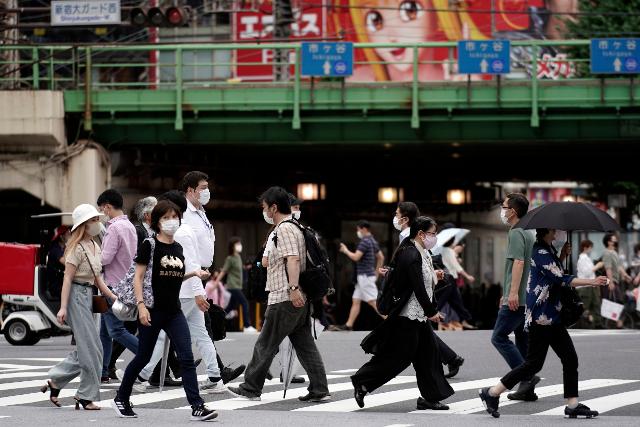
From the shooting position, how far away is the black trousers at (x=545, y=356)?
38.0 feet

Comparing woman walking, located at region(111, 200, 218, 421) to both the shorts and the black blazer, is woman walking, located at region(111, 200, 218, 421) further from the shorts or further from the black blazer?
the shorts

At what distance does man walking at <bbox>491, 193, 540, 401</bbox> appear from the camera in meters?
12.9

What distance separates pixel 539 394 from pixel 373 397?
5.05ft

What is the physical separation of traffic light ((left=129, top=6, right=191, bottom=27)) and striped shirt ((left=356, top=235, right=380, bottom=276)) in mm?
10063

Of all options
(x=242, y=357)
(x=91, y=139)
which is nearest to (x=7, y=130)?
(x=91, y=139)

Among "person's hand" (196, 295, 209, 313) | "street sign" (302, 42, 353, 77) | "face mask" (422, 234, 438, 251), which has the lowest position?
"person's hand" (196, 295, 209, 313)

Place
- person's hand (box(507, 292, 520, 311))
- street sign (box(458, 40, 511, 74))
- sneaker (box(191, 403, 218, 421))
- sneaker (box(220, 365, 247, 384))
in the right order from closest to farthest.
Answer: sneaker (box(191, 403, 218, 421)) < person's hand (box(507, 292, 520, 311)) < sneaker (box(220, 365, 247, 384)) < street sign (box(458, 40, 511, 74))

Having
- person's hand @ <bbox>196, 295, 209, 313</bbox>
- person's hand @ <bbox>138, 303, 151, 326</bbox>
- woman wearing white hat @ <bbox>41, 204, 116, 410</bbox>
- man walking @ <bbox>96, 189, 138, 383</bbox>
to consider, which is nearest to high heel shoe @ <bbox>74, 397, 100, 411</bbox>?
woman wearing white hat @ <bbox>41, 204, 116, 410</bbox>

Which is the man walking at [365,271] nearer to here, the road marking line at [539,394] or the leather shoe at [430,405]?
the road marking line at [539,394]

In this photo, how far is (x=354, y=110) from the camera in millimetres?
36531

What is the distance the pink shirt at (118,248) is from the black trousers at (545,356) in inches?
160

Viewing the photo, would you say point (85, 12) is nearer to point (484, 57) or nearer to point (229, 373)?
point (484, 57)

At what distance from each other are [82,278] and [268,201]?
67.3 inches

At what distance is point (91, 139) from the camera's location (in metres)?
37.5
